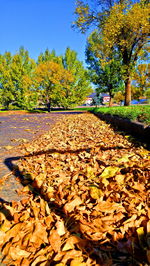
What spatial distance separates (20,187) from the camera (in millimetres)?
2244

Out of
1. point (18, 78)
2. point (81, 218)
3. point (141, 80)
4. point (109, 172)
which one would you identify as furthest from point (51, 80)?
point (81, 218)

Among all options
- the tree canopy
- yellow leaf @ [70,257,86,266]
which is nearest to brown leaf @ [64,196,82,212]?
yellow leaf @ [70,257,86,266]

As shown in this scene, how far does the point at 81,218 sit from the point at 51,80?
3357cm

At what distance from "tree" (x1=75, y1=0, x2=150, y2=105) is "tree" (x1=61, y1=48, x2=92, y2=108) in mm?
21472

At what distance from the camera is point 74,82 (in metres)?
37.4

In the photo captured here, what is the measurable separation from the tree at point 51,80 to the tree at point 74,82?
4.79ft

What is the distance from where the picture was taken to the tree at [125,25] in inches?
501

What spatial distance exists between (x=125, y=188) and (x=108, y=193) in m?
0.23

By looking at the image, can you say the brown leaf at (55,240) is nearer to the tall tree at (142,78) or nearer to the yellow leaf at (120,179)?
the yellow leaf at (120,179)

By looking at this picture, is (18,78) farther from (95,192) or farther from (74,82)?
(95,192)

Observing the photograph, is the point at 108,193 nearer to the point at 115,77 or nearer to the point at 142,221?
the point at 142,221

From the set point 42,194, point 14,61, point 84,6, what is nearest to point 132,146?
point 42,194

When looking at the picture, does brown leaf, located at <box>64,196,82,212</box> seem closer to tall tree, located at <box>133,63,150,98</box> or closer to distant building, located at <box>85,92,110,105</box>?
distant building, located at <box>85,92,110,105</box>

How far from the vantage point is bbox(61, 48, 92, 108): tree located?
3697cm
